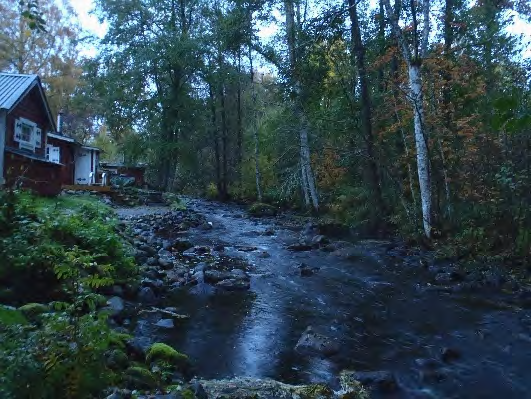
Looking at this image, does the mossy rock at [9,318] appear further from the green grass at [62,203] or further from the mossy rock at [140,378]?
the green grass at [62,203]

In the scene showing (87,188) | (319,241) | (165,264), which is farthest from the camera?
(87,188)

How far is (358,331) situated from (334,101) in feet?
52.5

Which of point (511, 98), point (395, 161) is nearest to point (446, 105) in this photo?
point (395, 161)

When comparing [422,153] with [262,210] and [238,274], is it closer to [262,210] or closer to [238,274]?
[238,274]

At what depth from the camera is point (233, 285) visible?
857cm

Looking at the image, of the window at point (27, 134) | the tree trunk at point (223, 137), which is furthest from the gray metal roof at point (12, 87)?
the tree trunk at point (223, 137)

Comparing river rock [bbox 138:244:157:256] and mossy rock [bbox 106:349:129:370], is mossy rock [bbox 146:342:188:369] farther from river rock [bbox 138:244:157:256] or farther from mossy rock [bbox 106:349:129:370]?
river rock [bbox 138:244:157:256]

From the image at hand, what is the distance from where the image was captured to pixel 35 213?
7422 mm

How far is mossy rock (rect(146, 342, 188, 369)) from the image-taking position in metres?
4.72

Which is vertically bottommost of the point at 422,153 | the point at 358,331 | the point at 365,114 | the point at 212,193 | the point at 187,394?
the point at 358,331

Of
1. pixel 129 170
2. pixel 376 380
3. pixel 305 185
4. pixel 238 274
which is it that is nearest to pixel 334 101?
pixel 305 185

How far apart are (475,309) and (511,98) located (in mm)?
6896

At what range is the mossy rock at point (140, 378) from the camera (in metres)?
3.84

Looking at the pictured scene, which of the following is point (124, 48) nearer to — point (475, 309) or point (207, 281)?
point (207, 281)
